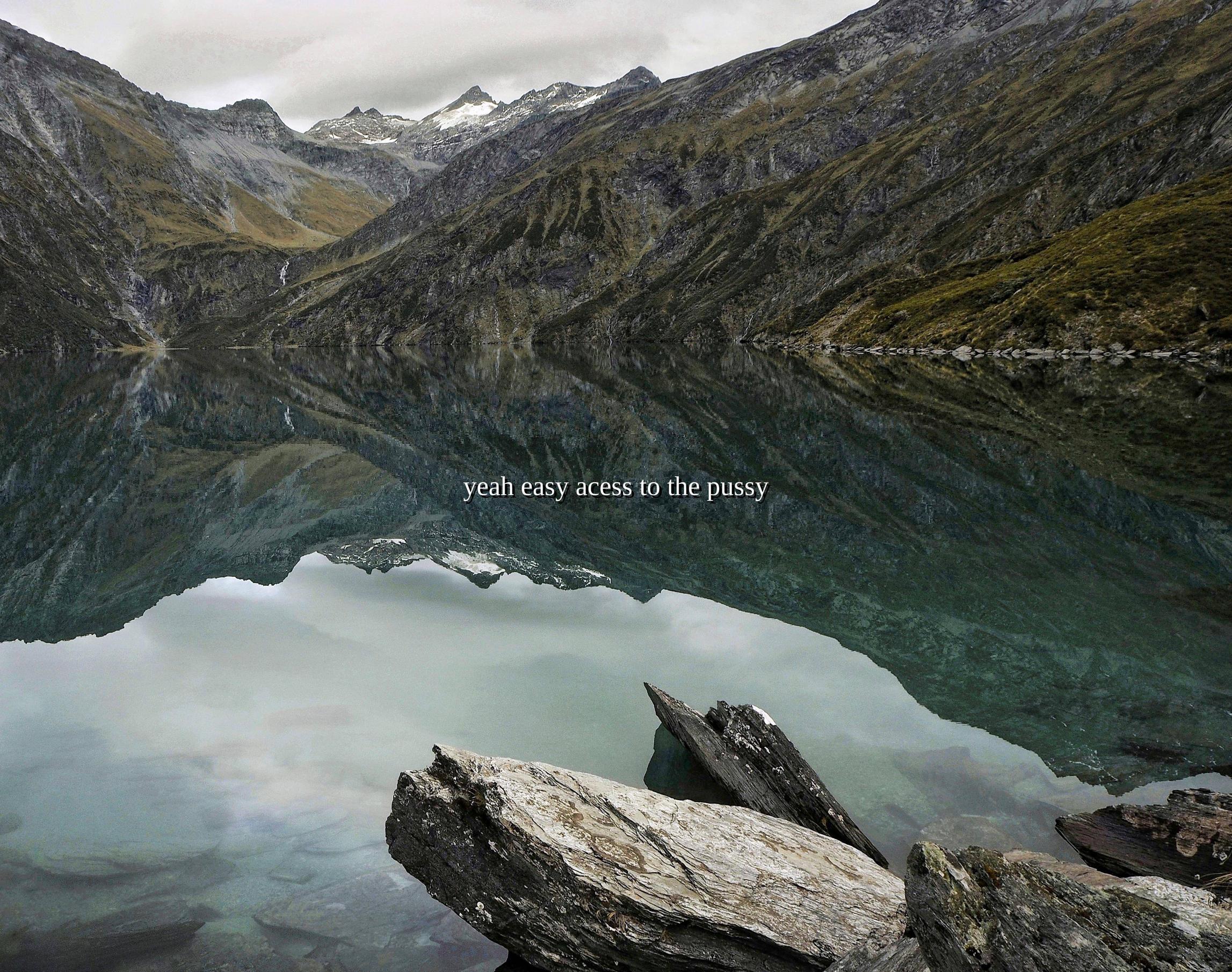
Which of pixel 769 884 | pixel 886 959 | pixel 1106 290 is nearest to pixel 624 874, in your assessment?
pixel 769 884

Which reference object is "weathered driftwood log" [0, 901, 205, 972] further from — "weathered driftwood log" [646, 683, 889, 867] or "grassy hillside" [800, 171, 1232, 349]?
"grassy hillside" [800, 171, 1232, 349]

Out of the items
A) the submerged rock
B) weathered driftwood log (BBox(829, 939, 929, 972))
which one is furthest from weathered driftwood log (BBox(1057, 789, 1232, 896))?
the submerged rock

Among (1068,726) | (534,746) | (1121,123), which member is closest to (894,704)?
(1068,726)

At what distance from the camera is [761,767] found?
12609 millimetres

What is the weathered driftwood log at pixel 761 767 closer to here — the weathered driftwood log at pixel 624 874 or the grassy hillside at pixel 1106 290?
the weathered driftwood log at pixel 624 874

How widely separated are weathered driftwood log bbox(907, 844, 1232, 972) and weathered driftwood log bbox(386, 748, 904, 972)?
1.86 metres

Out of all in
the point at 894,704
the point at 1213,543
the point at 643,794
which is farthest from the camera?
the point at 1213,543

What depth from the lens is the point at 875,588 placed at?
79.8ft

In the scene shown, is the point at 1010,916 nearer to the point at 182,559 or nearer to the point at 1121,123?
the point at 182,559

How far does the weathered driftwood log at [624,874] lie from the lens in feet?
28.2

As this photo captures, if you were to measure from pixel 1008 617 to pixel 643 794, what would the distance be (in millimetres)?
15109

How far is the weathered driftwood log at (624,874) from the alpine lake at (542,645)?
1340mm

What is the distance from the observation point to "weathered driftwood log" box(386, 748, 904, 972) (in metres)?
8.59

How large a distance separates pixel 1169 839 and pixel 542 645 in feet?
46.3
